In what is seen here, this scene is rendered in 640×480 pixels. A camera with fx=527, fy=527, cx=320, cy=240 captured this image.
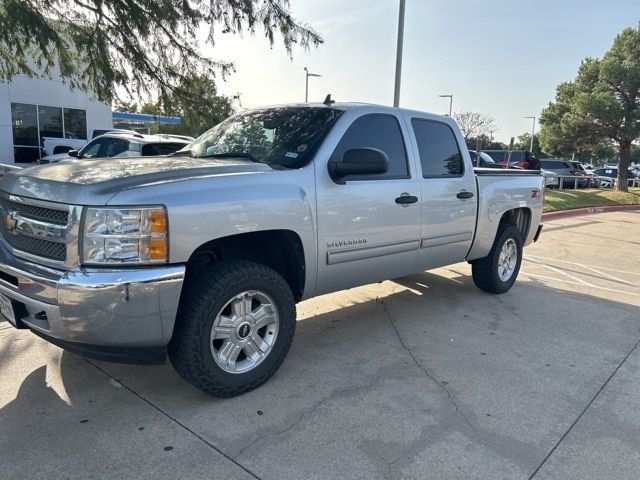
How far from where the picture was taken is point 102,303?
2.79 meters

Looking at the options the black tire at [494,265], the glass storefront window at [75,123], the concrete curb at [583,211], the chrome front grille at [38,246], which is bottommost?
the concrete curb at [583,211]

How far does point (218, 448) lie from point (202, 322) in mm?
712

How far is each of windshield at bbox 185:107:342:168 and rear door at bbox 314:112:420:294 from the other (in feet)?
0.52

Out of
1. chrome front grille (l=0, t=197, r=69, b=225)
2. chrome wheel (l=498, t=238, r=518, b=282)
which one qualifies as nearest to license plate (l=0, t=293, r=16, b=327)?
chrome front grille (l=0, t=197, r=69, b=225)

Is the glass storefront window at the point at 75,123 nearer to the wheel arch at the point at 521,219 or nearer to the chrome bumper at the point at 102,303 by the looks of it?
the wheel arch at the point at 521,219

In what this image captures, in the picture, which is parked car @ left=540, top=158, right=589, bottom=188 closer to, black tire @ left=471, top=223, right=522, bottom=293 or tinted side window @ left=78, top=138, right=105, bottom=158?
tinted side window @ left=78, top=138, right=105, bottom=158

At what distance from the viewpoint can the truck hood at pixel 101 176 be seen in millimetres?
2893

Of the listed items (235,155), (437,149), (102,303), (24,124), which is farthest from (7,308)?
(24,124)

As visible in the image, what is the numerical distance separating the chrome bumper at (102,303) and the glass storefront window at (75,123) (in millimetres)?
24332

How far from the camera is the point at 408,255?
4.63 metres

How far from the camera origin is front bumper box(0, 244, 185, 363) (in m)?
2.79

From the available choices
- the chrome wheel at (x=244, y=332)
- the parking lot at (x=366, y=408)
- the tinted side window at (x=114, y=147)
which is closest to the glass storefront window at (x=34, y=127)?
the tinted side window at (x=114, y=147)

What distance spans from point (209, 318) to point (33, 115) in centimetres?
2407

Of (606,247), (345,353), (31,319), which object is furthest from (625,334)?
(606,247)
